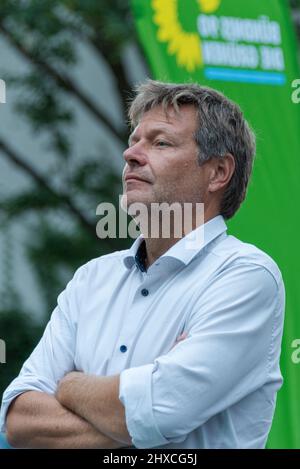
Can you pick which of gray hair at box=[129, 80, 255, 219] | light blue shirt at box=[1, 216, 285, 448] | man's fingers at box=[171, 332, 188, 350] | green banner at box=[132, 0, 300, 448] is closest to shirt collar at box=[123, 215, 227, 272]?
light blue shirt at box=[1, 216, 285, 448]

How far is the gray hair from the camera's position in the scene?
323cm

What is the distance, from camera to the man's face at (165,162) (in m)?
3.17

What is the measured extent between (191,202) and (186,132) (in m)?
0.20

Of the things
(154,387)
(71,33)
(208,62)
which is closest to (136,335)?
(154,387)

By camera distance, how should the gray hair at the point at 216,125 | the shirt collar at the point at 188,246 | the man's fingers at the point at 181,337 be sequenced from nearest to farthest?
the man's fingers at the point at 181,337, the shirt collar at the point at 188,246, the gray hair at the point at 216,125

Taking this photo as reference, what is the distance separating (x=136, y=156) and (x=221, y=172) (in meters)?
0.26

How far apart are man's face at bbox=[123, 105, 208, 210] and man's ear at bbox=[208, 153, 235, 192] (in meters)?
0.02

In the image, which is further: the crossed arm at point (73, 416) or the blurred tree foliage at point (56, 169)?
the blurred tree foliage at point (56, 169)

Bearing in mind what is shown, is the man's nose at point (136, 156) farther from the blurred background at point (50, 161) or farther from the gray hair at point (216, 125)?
the blurred background at point (50, 161)

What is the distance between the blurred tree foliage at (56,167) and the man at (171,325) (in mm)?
3991

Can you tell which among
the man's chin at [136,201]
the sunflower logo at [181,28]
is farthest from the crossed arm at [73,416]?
the sunflower logo at [181,28]

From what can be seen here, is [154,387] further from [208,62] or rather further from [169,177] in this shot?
[208,62]

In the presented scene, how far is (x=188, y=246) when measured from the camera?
10.3 feet

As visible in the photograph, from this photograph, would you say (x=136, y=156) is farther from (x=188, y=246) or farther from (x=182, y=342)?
(x=182, y=342)
